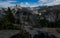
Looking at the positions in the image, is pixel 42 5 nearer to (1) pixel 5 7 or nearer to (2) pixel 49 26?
(2) pixel 49 26

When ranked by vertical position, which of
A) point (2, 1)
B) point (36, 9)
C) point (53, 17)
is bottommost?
point (53, 17)

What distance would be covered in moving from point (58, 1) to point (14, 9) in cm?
120

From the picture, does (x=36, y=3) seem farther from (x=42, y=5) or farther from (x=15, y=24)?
(x=15, y=24)

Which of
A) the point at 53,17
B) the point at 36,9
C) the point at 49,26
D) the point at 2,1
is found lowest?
the point at 49,26

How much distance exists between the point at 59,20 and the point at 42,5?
1.98 ft

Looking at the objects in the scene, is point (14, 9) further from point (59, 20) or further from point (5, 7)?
point (59, 20)

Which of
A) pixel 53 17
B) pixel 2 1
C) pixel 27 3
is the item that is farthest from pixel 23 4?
pixel 53 17

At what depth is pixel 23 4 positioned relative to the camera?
3.37m

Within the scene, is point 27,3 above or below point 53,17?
above

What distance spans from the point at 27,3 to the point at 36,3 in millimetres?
243

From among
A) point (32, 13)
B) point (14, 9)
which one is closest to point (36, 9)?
point (32, 13)

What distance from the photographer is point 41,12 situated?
3420 mm

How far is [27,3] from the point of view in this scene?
11.1ft

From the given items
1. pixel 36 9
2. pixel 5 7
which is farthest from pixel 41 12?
pixel 5 7
